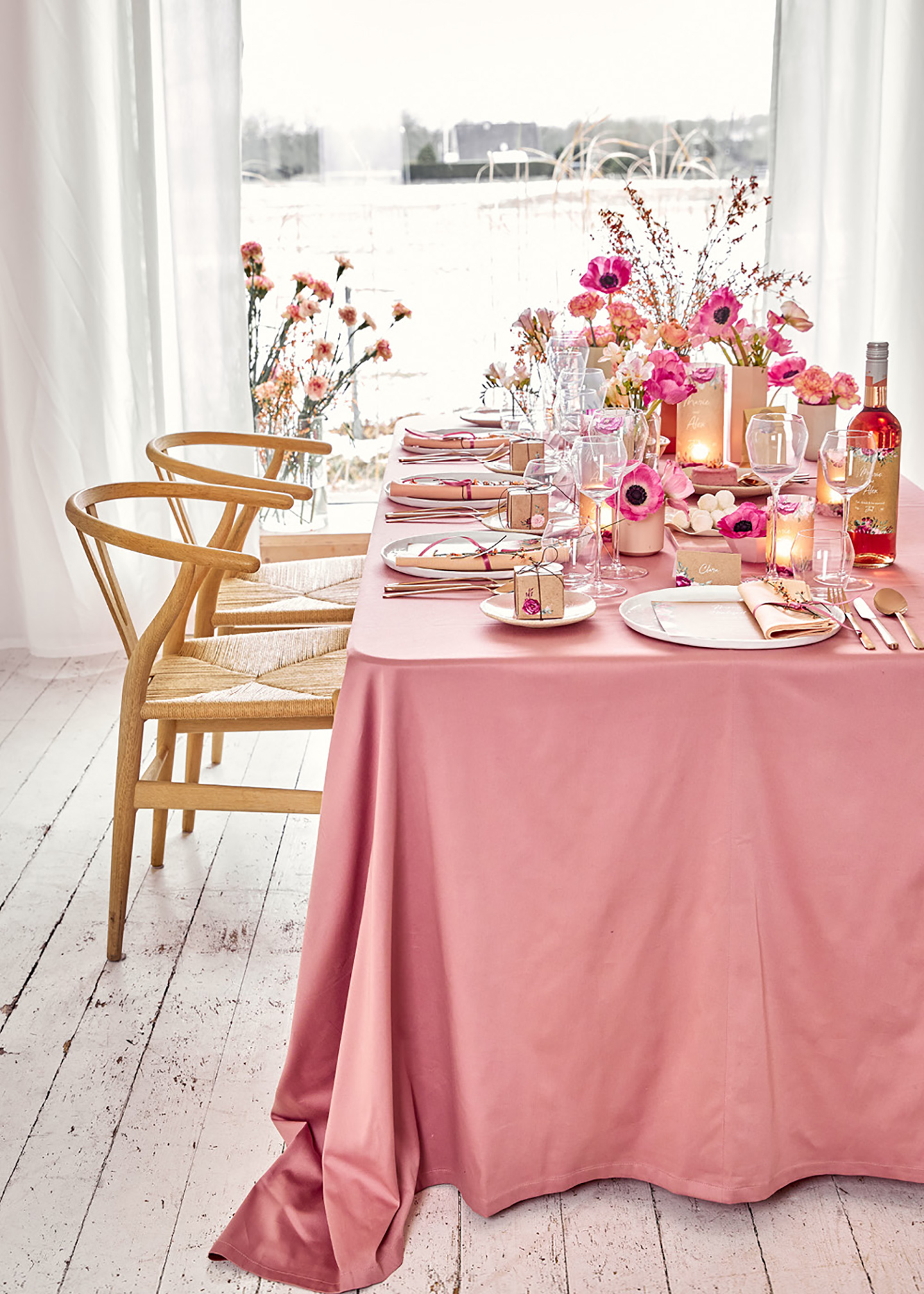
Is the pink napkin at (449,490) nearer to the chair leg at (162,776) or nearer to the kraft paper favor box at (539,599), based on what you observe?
the chair leg at (162,776)

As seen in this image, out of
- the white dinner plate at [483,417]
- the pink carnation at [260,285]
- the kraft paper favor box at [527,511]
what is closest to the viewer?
the kraft paper favor box at [527,511]

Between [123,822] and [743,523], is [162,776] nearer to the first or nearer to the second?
→ [123,822]

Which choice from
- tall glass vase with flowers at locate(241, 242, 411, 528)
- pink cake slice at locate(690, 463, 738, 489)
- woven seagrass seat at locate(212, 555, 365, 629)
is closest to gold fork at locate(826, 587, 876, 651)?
pink cake slice at locate(690, 463, 738, 489)

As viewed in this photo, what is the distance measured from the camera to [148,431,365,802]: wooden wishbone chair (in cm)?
248

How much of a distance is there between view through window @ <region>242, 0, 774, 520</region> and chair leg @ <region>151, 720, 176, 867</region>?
1.90m

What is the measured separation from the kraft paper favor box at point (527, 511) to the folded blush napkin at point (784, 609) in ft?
1.41

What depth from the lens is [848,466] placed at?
1705 mm

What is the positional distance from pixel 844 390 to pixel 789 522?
2.29ft

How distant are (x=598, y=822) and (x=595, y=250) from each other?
2.77 m

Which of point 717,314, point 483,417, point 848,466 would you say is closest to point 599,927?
point 848,466

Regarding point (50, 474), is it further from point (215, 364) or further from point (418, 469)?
point (418, 469)

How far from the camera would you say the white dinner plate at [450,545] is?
1.77 meters

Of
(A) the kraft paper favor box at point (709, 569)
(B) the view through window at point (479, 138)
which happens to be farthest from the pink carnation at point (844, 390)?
(B) the view through window at point (479, 138)

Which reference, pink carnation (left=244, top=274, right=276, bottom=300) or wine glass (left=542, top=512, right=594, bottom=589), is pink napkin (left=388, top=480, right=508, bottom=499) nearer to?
wine glass (left=542, top=512, right=594, bottom=589)
